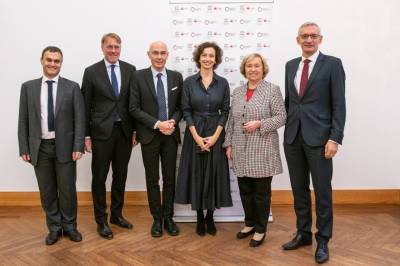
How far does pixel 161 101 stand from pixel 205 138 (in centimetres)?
50

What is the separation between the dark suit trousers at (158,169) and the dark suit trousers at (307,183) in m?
1.01

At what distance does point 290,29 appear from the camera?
428 centimetres

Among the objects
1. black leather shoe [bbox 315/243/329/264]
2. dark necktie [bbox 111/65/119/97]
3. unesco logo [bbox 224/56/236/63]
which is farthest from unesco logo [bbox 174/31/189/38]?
black leather shoe [bbox 315/243/329/264]

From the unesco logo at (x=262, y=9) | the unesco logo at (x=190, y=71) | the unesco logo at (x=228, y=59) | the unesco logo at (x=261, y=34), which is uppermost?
the unesco logo at (x=262, y=9)

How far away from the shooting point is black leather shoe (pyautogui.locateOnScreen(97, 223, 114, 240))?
11.4ft

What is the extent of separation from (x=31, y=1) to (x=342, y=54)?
3.41m

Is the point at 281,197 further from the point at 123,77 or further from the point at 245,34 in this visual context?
the point at 123,77

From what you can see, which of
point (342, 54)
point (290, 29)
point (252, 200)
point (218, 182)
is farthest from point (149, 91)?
point (342, 54)

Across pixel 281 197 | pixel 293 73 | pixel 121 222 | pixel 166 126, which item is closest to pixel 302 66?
pixel 293 73

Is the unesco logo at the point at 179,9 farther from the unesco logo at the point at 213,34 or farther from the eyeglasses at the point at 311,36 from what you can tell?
the eyeglasses at the point at 311,36

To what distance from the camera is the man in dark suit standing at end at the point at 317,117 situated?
114 inches

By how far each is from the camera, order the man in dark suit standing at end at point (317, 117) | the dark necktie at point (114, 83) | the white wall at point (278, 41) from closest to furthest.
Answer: the man in dark suit standing at end at point (317, 117)
the dark necktie at point (114, 83)
the white wall at point (278, 41)

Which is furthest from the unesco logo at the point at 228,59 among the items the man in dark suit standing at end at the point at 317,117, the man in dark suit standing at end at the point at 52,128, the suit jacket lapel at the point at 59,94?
the suit jacket lapel at the point at 59,94

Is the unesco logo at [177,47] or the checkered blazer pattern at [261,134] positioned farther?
the unesco logo at [177,47]
